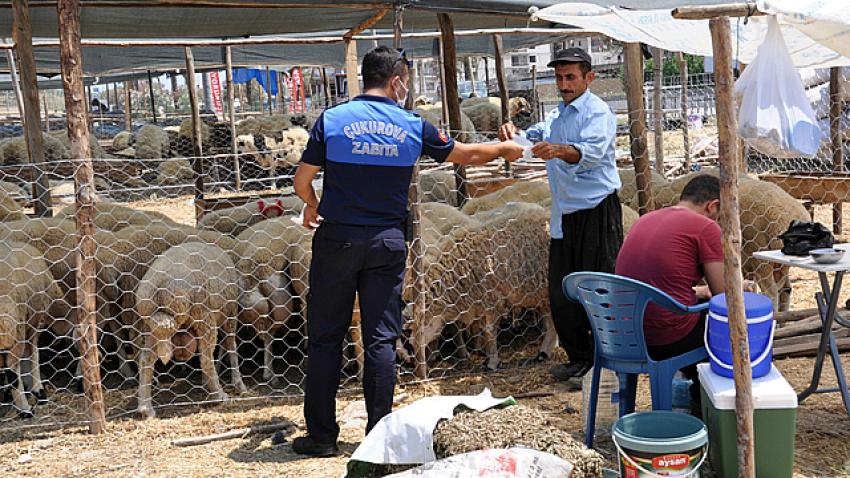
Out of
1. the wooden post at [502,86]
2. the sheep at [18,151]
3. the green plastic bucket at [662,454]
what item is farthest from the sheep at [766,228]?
the sheep at [18,151]

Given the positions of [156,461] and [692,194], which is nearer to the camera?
[692,194]

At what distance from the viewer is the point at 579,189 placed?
17.5 ft

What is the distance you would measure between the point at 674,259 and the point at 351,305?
158 centimetres

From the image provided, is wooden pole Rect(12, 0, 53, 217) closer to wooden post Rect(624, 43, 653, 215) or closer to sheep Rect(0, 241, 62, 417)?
sheep Rect(0, 241, 62, 417)

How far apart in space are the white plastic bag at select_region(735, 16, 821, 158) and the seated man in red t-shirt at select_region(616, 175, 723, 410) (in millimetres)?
432

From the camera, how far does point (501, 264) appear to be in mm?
6227

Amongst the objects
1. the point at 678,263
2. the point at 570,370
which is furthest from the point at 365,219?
the point at 570,370

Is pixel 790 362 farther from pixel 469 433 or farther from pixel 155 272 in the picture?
pixel 155 272

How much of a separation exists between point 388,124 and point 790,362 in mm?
3262

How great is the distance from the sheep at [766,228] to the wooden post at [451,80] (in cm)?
273

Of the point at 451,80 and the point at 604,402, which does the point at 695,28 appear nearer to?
the point at 604,402

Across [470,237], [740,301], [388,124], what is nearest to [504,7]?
[470,237]

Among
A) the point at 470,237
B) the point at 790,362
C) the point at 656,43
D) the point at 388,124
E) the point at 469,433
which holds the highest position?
the point at 656,43

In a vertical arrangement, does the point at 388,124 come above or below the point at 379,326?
above
